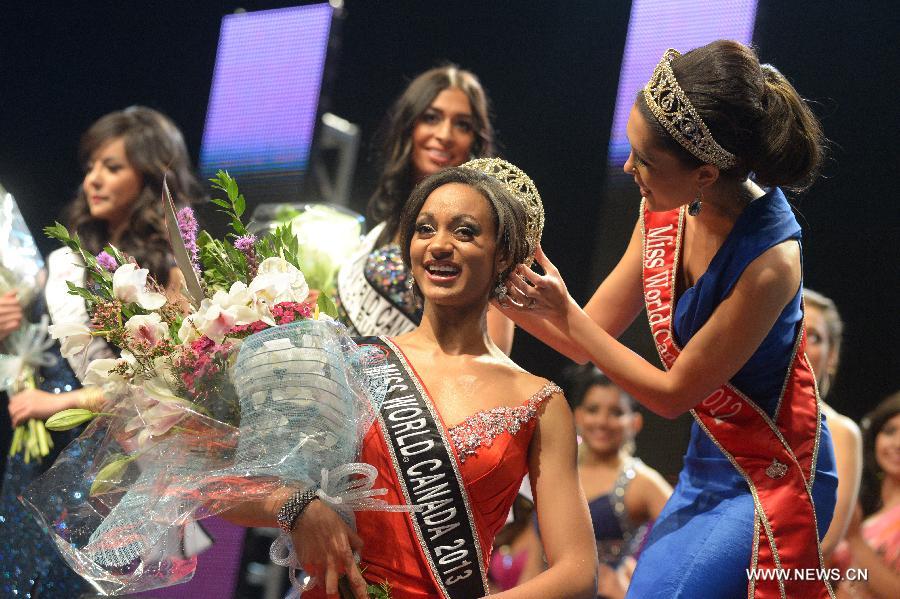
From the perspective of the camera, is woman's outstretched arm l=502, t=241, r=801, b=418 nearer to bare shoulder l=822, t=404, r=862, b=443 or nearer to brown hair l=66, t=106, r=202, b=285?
bare shoulder l=822, t=404, r=862, b=443

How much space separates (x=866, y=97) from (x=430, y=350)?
2.21 m

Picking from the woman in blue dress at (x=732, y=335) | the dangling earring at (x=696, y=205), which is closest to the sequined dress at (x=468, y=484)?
the woman in blue dress at (x=732, y=335)

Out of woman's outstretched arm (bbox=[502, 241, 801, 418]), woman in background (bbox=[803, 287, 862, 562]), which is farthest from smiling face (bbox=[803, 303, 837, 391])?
woman's outstretched arm (bbox=[502, 241, 801, 418])

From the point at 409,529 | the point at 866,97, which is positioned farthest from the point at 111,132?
the point at 866,97

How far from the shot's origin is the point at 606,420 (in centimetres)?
420

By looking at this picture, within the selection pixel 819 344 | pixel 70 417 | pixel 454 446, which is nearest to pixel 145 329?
pixel 70 417

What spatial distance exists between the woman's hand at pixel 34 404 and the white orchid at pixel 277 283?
167 cm

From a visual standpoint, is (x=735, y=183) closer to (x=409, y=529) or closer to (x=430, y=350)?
(x=430, y=350)

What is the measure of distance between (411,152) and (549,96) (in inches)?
39.2

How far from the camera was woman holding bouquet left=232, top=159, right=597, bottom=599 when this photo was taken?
191 cm

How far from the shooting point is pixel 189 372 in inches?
72.9

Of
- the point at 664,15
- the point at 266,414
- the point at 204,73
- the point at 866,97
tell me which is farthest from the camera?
the point at 204,73

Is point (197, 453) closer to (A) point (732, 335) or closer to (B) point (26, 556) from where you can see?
(A) point (732, 335)

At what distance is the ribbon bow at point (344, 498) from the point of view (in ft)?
6.03
